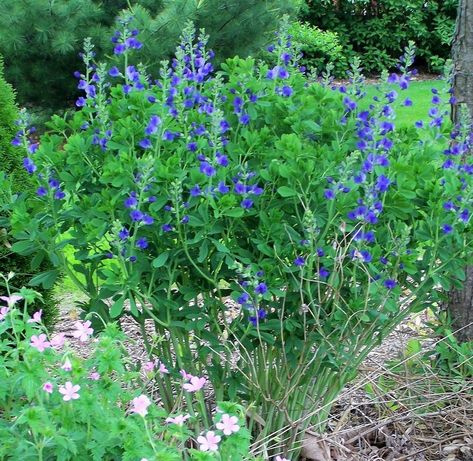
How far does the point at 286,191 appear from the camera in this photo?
7.84 feet

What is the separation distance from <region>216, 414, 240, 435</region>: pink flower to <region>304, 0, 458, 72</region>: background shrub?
41.8ft

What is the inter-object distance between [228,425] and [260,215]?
746 millimetres

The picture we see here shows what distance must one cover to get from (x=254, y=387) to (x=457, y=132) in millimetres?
1216

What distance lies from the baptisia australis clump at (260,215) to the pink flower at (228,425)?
20.0 inches

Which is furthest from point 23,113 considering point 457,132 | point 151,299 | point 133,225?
point 457,132

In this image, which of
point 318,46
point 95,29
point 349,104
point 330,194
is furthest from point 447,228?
point 318,46

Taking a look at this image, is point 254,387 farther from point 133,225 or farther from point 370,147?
point 370,147

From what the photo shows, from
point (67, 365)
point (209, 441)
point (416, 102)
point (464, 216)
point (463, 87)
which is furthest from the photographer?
point (416, 102)

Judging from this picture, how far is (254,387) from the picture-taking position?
2.77 metres

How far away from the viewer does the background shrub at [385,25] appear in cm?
1423

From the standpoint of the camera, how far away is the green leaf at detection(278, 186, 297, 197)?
2.38 metres

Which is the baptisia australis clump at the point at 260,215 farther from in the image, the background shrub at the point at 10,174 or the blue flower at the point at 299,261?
the background shrub at the point at 10,174

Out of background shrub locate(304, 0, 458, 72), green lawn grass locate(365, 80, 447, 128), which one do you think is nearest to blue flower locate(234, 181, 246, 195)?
green lawn grass locate(365, 80, 447, 128)

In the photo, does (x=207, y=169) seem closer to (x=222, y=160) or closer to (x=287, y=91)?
(x=222, y=160)
